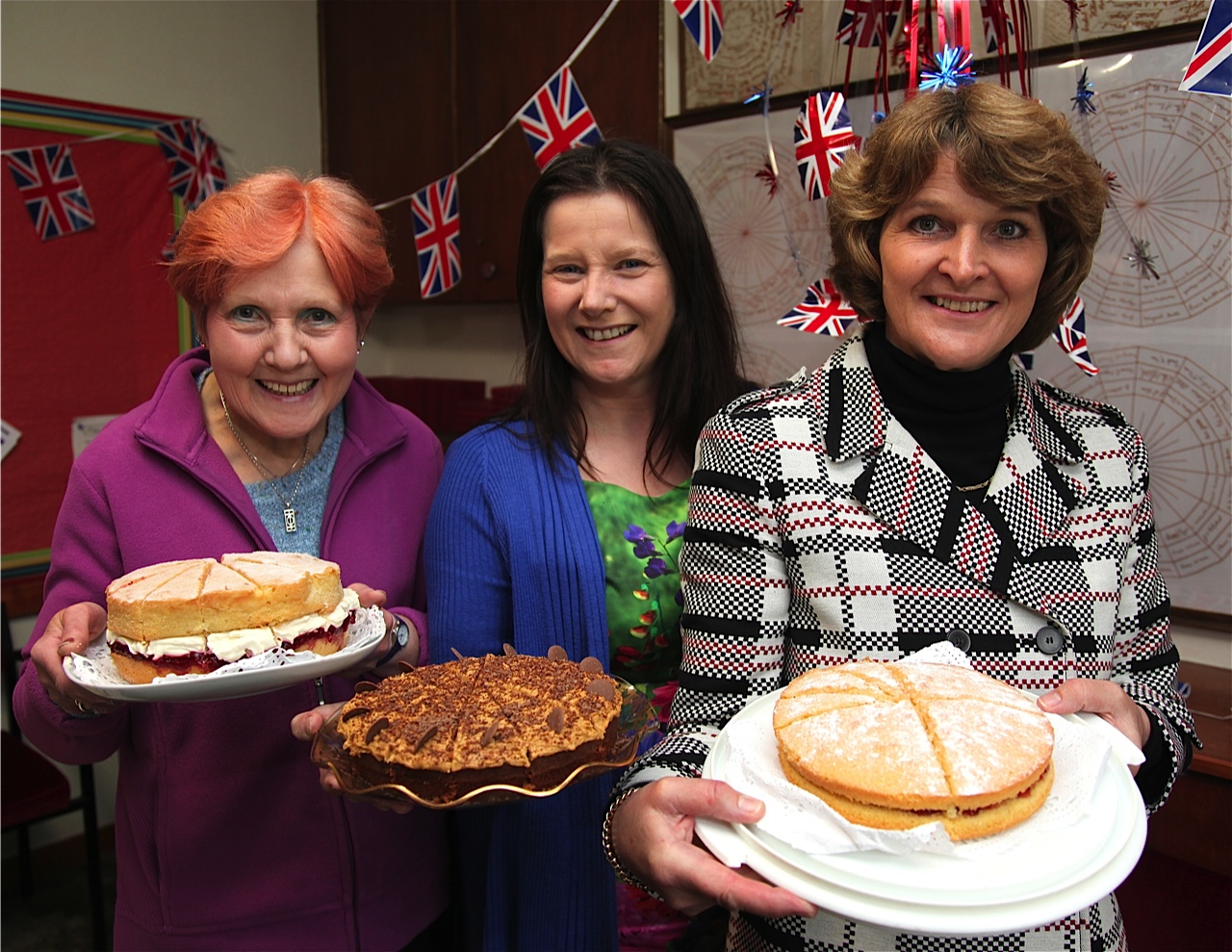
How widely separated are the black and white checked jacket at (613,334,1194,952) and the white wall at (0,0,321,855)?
11.7 ft

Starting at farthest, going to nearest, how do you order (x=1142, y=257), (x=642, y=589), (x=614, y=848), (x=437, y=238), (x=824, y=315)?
(x=437, y=238) < (x=1142, y=257) < (x=824, y=315) < (x=642, y=589) < (x=614, y=848)

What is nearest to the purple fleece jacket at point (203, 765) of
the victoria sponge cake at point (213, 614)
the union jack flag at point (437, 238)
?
the victoria sponge cake at point (213, 614)

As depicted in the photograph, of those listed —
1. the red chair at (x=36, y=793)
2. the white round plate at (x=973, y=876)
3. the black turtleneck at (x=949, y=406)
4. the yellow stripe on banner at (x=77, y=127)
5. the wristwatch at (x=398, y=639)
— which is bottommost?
the red chair at (x=36, y=793)

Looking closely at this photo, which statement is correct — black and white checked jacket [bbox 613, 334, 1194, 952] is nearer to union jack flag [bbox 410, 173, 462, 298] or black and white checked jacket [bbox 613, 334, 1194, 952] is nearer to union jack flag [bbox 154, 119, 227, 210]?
union jack flag [bbox 410, 173, 462, 298]

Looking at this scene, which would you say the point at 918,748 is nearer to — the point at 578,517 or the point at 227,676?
the point at 578,517

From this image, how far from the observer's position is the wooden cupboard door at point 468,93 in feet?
11.0

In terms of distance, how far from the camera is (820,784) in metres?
1.03

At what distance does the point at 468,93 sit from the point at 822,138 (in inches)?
94.1

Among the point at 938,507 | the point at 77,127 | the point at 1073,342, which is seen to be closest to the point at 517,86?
the point at 77,127

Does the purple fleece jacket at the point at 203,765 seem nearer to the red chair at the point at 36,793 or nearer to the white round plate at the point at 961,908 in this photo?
the white round plate at the point at 961,908

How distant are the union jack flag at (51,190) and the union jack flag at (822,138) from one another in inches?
120

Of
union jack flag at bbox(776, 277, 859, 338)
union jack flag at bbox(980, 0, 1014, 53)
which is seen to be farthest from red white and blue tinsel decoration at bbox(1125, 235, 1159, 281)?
union jack flag at bbox(776, 277, 859, 338)

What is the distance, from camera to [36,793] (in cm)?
326

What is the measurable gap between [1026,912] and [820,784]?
0.23m
